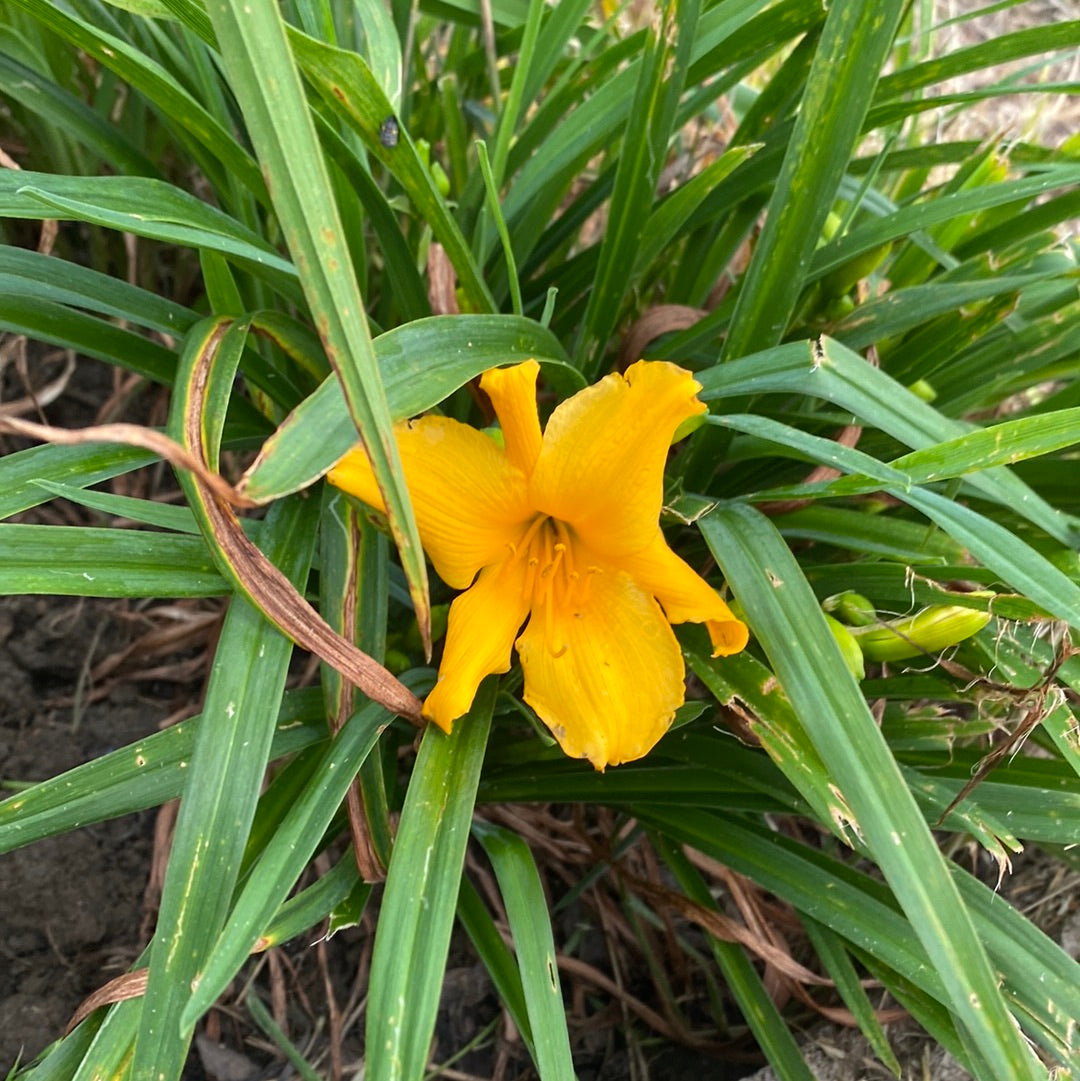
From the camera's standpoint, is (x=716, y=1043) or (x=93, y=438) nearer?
(x=93, y=438)

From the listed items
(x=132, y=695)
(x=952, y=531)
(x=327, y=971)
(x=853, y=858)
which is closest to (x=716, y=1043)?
(x=853, y=858)

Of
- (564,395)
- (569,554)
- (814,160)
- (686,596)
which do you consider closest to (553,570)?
(569,554)

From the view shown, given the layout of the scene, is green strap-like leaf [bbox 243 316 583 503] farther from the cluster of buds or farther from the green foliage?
the cluster of buds

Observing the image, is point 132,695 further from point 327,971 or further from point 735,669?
point 735,669

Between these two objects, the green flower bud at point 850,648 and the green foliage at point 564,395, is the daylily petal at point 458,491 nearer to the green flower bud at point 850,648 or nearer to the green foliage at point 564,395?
the green foliage at point 564,395

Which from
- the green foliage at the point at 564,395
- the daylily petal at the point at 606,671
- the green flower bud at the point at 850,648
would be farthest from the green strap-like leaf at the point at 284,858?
the green flower bud at the point at 850,648

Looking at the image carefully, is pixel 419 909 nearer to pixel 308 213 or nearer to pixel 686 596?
pixel 686 596
